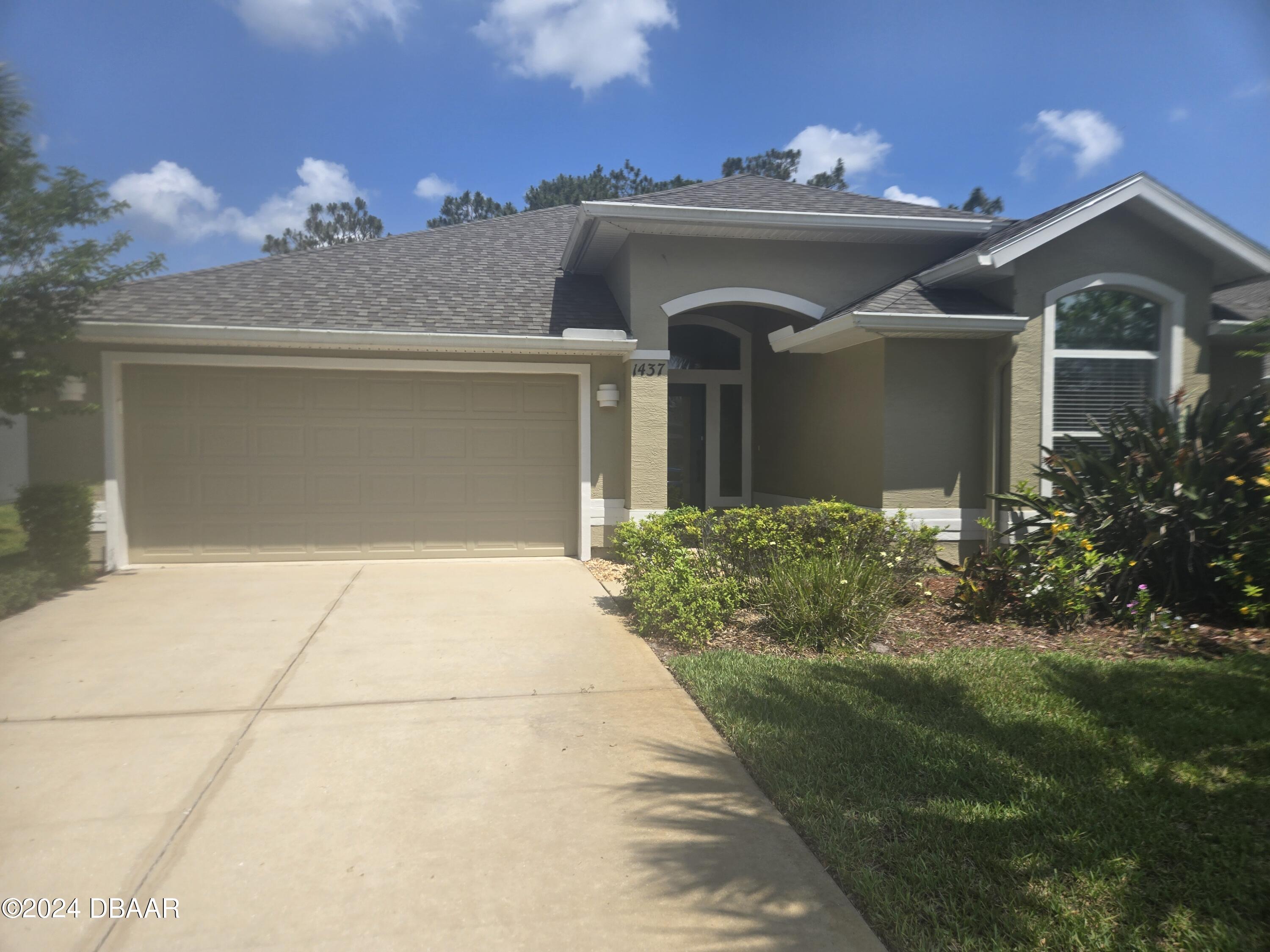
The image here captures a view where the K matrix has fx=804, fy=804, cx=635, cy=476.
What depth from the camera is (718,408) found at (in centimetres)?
1367

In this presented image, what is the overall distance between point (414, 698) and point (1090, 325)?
29.0 feet

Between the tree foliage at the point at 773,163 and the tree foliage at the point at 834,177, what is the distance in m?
Result: 1.53

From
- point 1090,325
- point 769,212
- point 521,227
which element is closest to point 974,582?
point 1090,325

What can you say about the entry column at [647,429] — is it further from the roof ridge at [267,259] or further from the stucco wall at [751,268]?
the roof ridge at [267,259]

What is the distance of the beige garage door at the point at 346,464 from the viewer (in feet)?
33.2

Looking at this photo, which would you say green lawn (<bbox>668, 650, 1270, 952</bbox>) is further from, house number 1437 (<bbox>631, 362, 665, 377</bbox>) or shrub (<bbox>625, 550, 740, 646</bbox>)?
house number 1437 (<bbox>631, 362, 665, 377</bbox>)

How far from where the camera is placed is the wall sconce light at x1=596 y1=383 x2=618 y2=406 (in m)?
10.6

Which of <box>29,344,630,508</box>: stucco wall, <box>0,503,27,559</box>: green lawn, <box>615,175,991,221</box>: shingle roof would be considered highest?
<box>615,175,991,221</box>: shingle roof

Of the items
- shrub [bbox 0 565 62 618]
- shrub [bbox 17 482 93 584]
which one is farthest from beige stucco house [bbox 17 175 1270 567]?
shrub [bbox 0 565 62 618]

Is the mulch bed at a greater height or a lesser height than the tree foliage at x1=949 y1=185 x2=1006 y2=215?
lesser

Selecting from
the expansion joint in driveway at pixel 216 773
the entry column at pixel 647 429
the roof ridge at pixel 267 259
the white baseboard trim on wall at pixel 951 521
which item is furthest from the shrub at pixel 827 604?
the roof ridge at pixel 267 259

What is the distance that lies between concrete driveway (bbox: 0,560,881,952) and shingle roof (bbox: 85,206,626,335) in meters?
4.63

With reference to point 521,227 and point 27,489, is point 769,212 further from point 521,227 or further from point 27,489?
point 27,489

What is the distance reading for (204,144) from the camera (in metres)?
7.64
